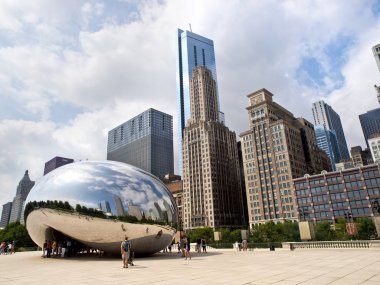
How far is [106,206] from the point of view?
18.1m

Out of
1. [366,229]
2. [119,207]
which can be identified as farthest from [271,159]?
[119,207]

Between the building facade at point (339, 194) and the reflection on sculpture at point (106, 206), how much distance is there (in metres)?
97.2

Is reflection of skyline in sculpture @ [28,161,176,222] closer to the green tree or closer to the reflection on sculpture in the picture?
the reflection on sculpture

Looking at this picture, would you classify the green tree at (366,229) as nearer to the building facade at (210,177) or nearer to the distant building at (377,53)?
the building facade at (210,177)

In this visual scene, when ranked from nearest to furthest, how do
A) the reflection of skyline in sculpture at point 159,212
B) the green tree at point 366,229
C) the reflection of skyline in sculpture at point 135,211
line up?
1. the reflection of skyline in sculpture at point 135,211
2. the reflection of skyline in sculpture at point 159,212
3. the green tree at point 366,229

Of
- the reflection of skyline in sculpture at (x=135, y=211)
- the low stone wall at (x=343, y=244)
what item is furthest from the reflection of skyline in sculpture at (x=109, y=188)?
the low stone wall at (x=343, y=244)

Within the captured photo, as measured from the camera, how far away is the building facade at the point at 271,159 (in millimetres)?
114938

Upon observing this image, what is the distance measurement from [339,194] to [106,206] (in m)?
105

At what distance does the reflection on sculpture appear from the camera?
18234 mm

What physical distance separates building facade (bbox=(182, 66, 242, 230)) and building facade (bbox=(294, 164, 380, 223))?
4801cm

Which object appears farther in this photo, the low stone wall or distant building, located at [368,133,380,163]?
distant building, located at [368,133,380,163]

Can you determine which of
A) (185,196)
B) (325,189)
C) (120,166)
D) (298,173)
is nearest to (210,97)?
(185,196)

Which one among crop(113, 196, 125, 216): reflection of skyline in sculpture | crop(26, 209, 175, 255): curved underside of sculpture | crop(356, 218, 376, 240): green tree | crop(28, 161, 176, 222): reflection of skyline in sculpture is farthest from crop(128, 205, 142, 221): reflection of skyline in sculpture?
crop(356, 218, 376, 240): green tree

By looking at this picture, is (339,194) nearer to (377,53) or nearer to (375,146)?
(375,146)
